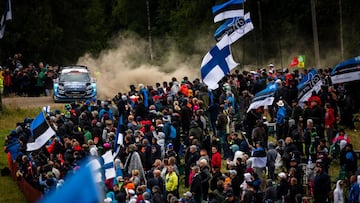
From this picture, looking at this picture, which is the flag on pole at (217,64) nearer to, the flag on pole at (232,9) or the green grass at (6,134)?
the flag on pole at (232,9)

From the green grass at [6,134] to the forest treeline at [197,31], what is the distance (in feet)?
49.1

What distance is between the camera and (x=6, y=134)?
39156 mm

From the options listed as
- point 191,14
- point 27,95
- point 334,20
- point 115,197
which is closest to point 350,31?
point 334,20

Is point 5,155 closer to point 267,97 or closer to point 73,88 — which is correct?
point 73,88

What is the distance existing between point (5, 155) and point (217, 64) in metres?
14.1

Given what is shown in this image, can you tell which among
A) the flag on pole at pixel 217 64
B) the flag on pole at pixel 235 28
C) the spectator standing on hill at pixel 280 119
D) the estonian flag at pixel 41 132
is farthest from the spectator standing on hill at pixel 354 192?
the estonian flag at pixel 41 132

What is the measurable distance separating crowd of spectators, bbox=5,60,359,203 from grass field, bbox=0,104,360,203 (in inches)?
29.0

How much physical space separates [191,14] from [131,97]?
3799 cm

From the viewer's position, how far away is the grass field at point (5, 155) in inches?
989

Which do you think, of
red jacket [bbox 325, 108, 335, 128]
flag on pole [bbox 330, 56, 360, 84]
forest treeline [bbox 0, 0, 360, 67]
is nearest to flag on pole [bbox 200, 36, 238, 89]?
red jacket [bbox 325, 108, 335, 128]

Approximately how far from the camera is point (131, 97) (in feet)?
107

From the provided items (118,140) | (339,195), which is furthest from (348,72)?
(339,195)

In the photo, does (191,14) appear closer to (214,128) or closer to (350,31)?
(350,31)

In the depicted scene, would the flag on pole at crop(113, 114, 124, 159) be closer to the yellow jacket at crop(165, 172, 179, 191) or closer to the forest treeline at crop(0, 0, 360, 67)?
the yellow jacket at crop(165, 172, 179, 191)
